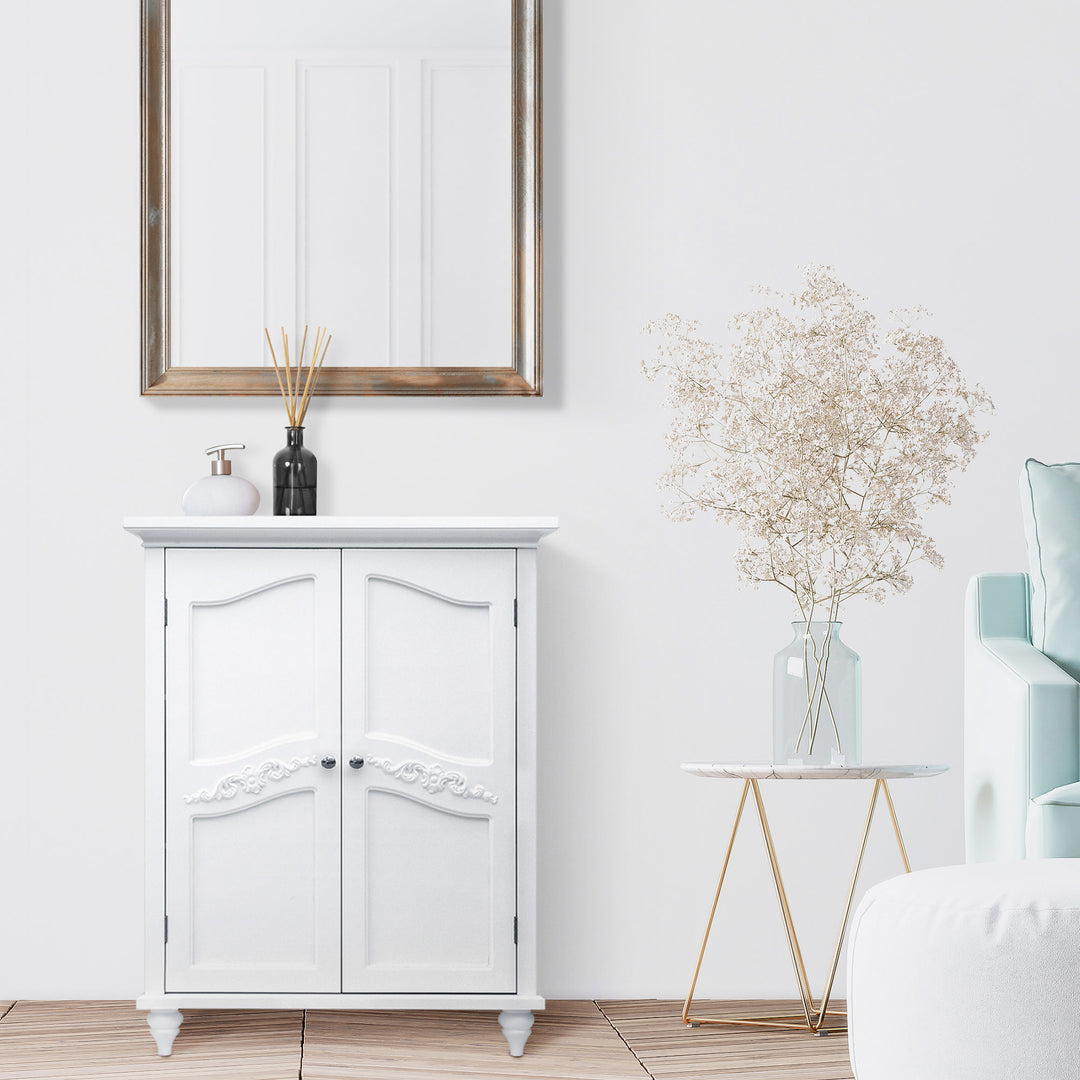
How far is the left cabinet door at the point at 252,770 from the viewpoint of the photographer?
2.16 m

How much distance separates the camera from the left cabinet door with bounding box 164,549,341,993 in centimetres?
216

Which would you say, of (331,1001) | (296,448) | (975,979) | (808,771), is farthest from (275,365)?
(975,979)

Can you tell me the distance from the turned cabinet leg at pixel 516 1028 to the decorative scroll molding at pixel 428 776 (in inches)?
16.3

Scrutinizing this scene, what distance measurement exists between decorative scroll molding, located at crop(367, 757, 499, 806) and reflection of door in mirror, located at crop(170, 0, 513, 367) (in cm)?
90

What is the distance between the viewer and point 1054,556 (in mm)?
2143

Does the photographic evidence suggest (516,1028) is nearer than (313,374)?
Yes

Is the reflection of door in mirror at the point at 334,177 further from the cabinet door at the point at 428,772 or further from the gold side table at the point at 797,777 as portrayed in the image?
the gold side table at the point at 797,777

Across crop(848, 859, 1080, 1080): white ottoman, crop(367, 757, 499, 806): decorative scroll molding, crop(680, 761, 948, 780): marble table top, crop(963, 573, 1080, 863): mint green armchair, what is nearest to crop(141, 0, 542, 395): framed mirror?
crop(367, 757, 499, 806): decorative scroll molding

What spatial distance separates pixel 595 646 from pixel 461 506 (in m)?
0.43

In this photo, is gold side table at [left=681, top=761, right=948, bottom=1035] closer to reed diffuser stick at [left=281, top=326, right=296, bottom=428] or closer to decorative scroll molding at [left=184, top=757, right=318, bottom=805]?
decorative scroll molding at [left=184, top=757, right=318, bottom=805]

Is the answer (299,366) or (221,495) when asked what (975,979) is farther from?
(299,366)

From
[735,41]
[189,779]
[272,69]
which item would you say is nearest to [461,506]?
[189,779]

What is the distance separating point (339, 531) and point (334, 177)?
89cm

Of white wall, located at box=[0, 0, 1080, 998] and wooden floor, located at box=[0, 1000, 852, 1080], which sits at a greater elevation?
white wall, located at box=[0, 0, 1080, 998]
